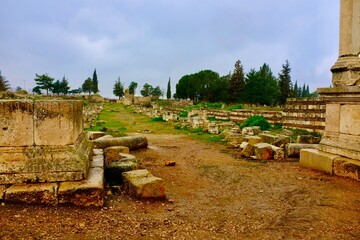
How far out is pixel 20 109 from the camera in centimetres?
453

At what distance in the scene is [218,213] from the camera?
4.26 m

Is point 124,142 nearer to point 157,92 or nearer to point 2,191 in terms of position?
point 2,191

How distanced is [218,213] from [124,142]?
19.9ft

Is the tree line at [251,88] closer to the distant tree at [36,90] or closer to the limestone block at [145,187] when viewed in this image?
the distant tree at [36,90]

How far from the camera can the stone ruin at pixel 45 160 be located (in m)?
4.17

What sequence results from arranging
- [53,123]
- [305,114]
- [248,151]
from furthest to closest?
[305,114]
[248,151]
[53,123]

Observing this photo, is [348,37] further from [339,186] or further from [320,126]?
[320,126]

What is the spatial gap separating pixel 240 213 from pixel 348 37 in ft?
16.1

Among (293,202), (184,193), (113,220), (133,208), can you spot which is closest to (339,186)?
(293,202)

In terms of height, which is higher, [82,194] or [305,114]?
[305,114]

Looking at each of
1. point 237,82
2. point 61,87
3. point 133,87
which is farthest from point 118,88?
point 237,82

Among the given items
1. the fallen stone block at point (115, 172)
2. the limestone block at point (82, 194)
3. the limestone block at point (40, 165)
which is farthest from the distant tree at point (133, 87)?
the limestone block at point (82, 194)

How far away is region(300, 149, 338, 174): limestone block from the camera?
644cm

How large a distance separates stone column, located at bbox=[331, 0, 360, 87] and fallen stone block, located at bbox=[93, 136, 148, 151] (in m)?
6.28
